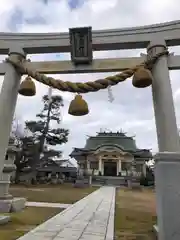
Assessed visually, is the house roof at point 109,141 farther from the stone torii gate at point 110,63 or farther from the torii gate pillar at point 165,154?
the torii gate pillar at point 165,154

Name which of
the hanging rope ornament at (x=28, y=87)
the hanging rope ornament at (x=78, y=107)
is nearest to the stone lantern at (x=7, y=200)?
the hanging rope ornament at (x=28, y=87)

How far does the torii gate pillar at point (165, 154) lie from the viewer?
253 centimetres

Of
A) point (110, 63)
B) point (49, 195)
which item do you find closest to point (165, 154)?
point (110, 63)

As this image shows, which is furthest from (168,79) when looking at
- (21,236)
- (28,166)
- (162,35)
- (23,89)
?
(28,166)

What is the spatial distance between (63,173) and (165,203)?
31.2 m

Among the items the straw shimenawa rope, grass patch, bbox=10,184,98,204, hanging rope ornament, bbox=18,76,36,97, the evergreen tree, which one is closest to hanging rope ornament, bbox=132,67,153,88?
the straw shimenawa rope

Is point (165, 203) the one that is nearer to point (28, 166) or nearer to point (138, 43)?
point (138, 43)

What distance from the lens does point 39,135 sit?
24.7m

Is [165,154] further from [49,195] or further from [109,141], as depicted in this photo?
[109,141]

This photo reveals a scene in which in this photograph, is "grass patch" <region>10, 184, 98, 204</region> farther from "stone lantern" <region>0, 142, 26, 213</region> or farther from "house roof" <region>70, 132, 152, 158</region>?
"house roof" <region>70, 132, 152, 158</region>

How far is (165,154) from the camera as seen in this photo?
8.70 ft

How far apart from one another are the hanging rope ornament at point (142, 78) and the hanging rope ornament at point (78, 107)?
876 millimetres

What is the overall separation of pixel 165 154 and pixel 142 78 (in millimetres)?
1425

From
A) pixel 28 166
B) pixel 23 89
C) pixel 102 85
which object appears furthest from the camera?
pixel 28 166
